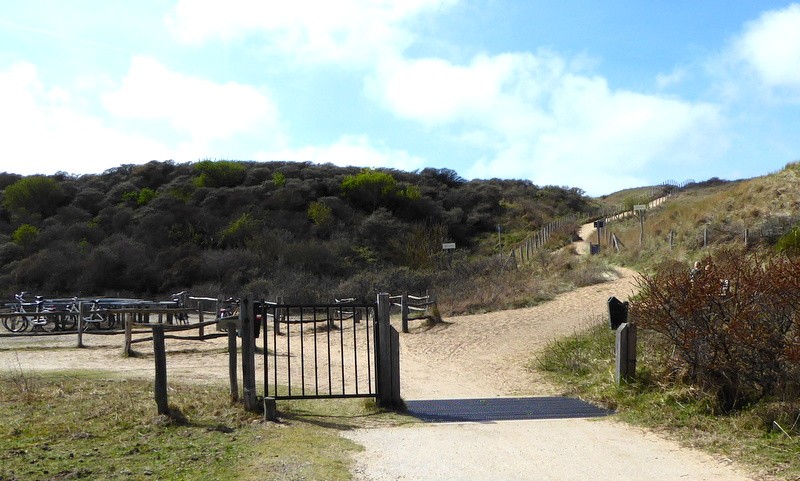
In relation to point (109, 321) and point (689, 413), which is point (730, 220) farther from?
point (689, 413)

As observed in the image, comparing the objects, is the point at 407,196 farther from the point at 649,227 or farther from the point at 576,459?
the point at 576,459

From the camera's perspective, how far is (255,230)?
47.5 meters

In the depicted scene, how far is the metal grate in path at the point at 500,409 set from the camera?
360 inches

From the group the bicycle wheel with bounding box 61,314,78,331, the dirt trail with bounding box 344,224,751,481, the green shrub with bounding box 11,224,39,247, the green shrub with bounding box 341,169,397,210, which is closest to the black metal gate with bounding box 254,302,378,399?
the dirt trail with bounding box 344,224,751,481

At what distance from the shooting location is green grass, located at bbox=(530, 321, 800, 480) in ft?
22.3

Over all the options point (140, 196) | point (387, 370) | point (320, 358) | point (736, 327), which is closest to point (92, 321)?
point (320, 358)

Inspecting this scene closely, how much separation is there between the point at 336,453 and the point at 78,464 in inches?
89.2

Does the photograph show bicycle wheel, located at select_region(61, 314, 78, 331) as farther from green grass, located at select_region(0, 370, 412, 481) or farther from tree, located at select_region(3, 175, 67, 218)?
tree, located at select_region(3, 175, 67, 218)

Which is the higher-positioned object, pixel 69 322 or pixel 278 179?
pixel 278 179

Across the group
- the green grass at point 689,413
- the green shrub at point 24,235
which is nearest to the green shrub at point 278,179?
the green shrub at point 24,235

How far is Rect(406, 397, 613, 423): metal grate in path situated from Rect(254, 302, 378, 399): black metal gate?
2.47ft

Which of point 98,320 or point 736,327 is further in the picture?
point 98,320

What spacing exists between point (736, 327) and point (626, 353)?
219 cm

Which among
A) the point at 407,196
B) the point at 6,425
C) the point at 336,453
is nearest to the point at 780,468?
the point at 336,453
